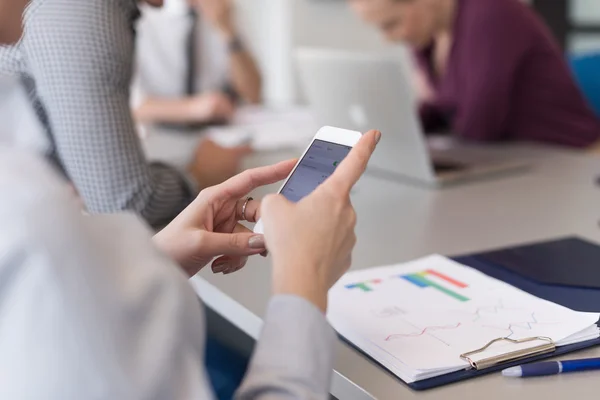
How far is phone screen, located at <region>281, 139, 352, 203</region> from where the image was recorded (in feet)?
2.21

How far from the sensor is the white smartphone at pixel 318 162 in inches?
26.6

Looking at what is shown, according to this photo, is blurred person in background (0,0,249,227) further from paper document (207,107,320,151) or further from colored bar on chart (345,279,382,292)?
paper document (207,107,320,151)

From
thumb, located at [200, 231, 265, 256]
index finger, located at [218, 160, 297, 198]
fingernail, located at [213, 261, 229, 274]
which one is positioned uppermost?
index finger, located at [218, 160, 297, 198]

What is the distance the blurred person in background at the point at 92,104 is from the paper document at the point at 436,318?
0.89 ft

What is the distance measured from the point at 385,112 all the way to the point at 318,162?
0.77 meters

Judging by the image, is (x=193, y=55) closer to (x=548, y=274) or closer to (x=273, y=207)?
(x=548, y=274)

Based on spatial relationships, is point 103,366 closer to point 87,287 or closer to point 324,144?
point 87,287

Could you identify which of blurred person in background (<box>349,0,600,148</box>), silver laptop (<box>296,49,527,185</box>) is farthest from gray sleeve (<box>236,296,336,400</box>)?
blurred person in background (<box>349,0,600,148</box>)

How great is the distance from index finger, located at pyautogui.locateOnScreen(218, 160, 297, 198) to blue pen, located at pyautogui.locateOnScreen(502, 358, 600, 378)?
0.92ft

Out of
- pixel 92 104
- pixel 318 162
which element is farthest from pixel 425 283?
pixel 92 104

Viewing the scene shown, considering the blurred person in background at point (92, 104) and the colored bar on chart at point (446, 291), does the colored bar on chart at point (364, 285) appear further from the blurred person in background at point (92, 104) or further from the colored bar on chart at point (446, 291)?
the blurred person in background at point (92, 104)

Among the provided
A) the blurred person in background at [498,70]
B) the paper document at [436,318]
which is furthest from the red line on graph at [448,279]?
the blurred person in background at [498,70]

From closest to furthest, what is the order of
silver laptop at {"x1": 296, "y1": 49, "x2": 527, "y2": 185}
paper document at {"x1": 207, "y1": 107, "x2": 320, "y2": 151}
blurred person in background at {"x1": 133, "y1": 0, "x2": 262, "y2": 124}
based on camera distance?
silver laptop at {"x1": 296, "y1": 49, "x2": 527, "y2": 185} < paper document at {"x1": 207, "y1": 107, "x2": 320, "y2": 151} < blurred person in background at {"x1": 133, "y1": 0, "x2": 262, "y2": 124}

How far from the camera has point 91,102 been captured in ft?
3.39
